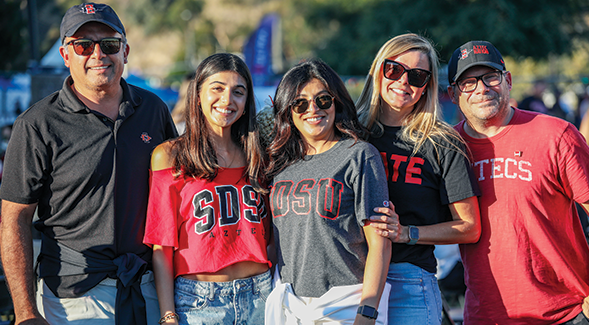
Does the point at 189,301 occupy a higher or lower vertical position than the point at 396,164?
lower

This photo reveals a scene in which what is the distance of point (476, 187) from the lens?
2717 millimetres

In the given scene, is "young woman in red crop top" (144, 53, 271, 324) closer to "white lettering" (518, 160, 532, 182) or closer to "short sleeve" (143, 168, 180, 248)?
"short sleeve" (143, 168, 180, 248)

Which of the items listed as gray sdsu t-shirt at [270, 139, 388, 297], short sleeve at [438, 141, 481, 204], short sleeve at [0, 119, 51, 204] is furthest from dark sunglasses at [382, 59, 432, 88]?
short sleeve at [0, 119, 51, 204]

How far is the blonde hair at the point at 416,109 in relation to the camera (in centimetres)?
280

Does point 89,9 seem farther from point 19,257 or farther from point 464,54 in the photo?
point 464,54

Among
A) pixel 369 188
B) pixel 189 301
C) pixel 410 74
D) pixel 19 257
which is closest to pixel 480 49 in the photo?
pixel 410 74

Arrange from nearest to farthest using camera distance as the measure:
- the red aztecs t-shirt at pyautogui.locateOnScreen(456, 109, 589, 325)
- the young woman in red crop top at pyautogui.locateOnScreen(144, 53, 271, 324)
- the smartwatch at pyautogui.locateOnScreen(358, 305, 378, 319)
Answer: the smartwatch at pyautogui.locateOnScreen(358, 305, 378, 319)
the young woman in red crop top at pyautogui.locateOnScreen(144, 53, 271, 324)
the red aztecs t-shirt at pyautogui.locateOnScreen(456, 109, 589, 325)

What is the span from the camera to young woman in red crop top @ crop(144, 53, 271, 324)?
8.51 feet

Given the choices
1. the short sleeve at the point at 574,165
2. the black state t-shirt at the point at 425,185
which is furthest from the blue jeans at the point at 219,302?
the short sleeve at the point at 574,165

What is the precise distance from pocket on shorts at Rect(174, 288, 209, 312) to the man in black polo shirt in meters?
0.22

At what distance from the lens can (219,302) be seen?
8.51ft

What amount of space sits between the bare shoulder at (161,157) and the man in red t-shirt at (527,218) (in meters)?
1.79

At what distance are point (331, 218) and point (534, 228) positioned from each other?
1.17 meters

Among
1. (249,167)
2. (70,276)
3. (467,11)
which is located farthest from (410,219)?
(467,11)
